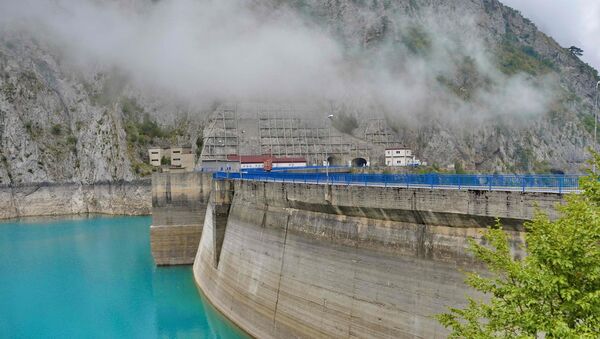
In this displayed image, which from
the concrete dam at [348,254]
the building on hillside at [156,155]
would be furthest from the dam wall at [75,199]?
the concrete dam at [348,254]

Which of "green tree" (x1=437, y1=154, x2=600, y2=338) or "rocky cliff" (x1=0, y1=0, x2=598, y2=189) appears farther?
"rocky cliff" (x1=0, y1=0, x2=598, y2=189)

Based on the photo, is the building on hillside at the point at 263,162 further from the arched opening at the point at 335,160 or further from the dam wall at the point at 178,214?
the dam wall at the point at 178,214

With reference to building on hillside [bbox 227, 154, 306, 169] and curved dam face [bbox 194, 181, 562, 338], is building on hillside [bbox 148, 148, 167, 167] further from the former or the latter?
curved dam face [bbox 194, 181, 562, 338]

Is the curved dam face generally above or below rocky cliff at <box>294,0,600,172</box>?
below

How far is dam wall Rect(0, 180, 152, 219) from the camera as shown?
94438 millimetres

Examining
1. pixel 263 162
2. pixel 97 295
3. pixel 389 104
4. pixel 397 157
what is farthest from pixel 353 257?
pixel 389 104

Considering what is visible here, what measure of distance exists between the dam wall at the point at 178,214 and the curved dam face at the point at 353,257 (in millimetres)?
12692

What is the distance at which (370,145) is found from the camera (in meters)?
93.2

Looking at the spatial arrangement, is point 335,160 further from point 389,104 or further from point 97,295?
point 97,295

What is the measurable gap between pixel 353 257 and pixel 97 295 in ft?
82.3

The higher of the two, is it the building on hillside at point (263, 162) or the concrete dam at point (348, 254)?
the building on hillside at point (263, 162)

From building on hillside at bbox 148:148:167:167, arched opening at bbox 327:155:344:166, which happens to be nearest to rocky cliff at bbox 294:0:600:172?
arched opening at bbox 327:155:344:166

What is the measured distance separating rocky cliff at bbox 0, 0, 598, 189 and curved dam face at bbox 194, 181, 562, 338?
231 feet

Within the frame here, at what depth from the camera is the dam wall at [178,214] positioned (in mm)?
43656
